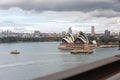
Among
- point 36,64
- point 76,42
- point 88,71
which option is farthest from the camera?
point 76,42

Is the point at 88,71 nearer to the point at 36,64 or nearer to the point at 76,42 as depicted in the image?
the point at 36,64

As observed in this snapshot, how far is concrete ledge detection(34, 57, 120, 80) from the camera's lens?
245 centimetres

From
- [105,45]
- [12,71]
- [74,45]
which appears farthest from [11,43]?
[12,71]

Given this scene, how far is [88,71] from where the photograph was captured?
318cm

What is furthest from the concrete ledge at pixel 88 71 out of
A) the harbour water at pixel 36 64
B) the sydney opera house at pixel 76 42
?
the sydney opera house at pixel 76 42

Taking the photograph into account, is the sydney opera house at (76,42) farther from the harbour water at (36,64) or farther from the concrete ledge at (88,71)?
the concrete ledge at (88,71)

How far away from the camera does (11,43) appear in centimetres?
12169

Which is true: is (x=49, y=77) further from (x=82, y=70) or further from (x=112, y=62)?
(x=112, y=62)

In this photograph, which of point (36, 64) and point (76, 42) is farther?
point (76, 42)

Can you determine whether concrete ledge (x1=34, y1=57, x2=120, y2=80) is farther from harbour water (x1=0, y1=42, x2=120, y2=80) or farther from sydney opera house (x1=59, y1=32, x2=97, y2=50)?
sydney opera house (x1=59, y1=32, x2=97, y2=50)

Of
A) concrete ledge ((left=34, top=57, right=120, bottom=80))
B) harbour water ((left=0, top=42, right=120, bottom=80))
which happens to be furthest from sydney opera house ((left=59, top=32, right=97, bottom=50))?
concrete ledge ((left=34, top=57, right=120, bottom=80))

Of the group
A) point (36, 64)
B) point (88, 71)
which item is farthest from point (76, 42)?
point (88, 71)

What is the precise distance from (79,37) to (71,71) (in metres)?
79.5

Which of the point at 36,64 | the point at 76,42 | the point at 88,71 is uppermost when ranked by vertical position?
the point at 88,71
